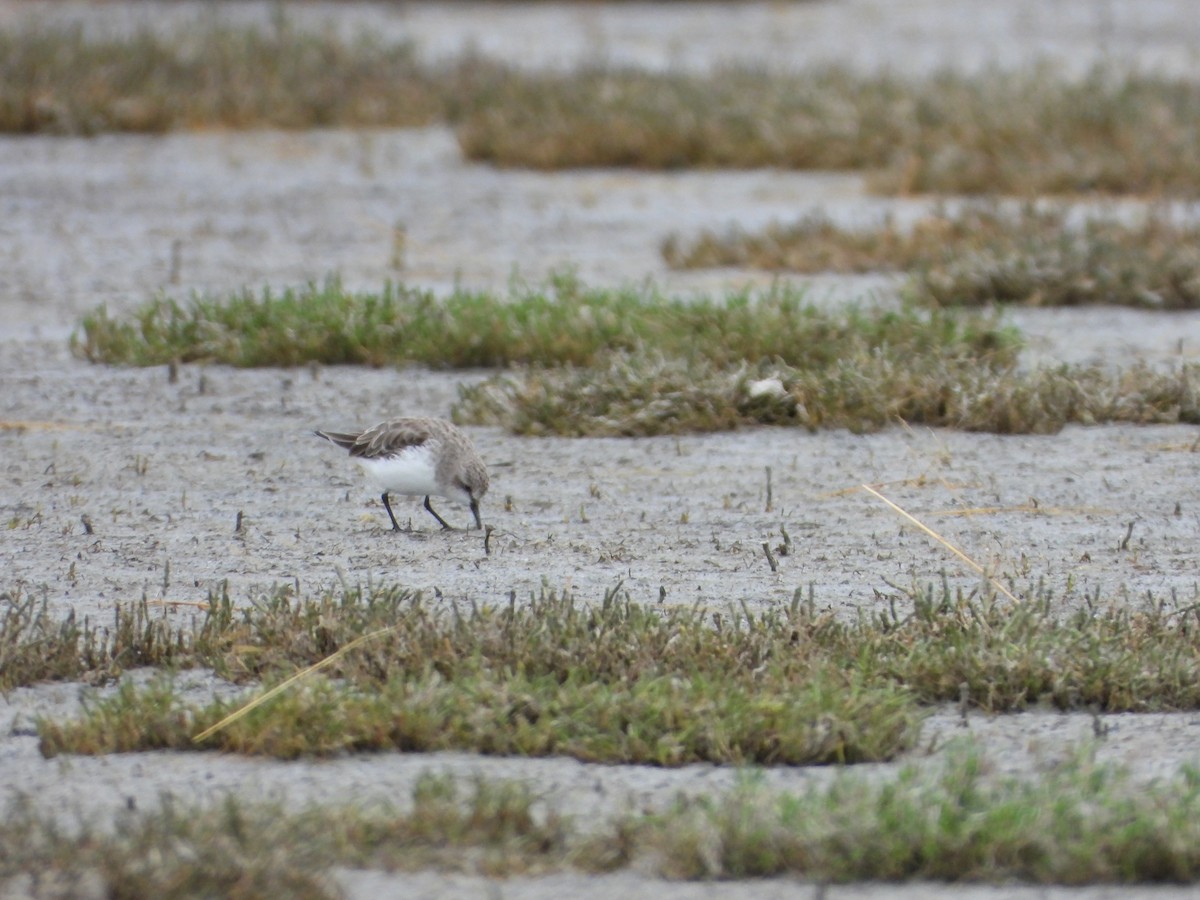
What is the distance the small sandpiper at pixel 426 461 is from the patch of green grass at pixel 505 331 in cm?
230

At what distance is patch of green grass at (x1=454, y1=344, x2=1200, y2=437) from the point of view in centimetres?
809

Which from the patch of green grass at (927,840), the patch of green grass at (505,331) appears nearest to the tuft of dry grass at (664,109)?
the patch of green grass at (505,331)

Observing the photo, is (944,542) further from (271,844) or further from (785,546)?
(271,844)

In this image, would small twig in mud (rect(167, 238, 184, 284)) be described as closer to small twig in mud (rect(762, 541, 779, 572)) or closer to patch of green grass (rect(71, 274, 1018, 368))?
patch of green grass (rect(71, 274, 1018, 368))

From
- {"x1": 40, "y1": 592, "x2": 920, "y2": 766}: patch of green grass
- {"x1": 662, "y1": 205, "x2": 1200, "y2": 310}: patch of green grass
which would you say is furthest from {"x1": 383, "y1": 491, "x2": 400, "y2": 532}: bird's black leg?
{"x1": 662, "y1": 205, "x2": 1200, "y2": 310}: patch of green grass

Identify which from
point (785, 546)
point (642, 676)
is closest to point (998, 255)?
point (785, 546)

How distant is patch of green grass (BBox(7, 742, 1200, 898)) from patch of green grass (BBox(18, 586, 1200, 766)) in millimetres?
470

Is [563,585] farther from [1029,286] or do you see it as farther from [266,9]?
[266,9]

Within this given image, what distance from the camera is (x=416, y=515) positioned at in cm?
716

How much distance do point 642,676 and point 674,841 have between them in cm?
91

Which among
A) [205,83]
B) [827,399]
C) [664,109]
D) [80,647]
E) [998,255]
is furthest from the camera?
[205,83]

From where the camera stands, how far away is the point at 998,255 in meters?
10.6

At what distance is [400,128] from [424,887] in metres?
12.6

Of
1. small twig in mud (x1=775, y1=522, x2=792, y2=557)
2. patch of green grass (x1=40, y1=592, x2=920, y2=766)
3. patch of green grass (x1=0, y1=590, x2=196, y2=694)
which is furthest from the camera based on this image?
small twig in mud (x1=775, y1=522, x2=792, y2=557)
